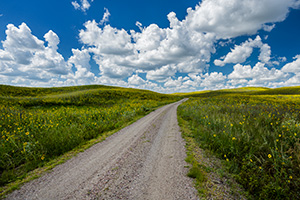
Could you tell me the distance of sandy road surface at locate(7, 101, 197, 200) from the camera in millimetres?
3363

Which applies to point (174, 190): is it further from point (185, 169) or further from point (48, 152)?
point (48, 152)

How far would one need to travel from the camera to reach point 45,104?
27781 millimetres

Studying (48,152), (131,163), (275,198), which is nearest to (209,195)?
(275,198)

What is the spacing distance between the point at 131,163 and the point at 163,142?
2624 millimetres

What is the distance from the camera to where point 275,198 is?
305 centimetres

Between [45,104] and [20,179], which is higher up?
[45,104]

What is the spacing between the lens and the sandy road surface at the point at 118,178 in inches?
132

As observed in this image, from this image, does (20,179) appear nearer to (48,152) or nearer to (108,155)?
(48,152)

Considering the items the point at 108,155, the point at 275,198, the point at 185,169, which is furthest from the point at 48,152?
the point at 275,198

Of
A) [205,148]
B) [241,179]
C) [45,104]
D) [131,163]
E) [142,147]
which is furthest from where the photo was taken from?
[45,104]

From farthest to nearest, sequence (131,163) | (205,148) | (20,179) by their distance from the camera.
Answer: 1. (205,148)
2. (131,163)
3. (20,179)

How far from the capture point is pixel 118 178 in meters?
4.04

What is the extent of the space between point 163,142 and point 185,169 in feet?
9.10

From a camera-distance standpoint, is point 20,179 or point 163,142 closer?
point 20,179
